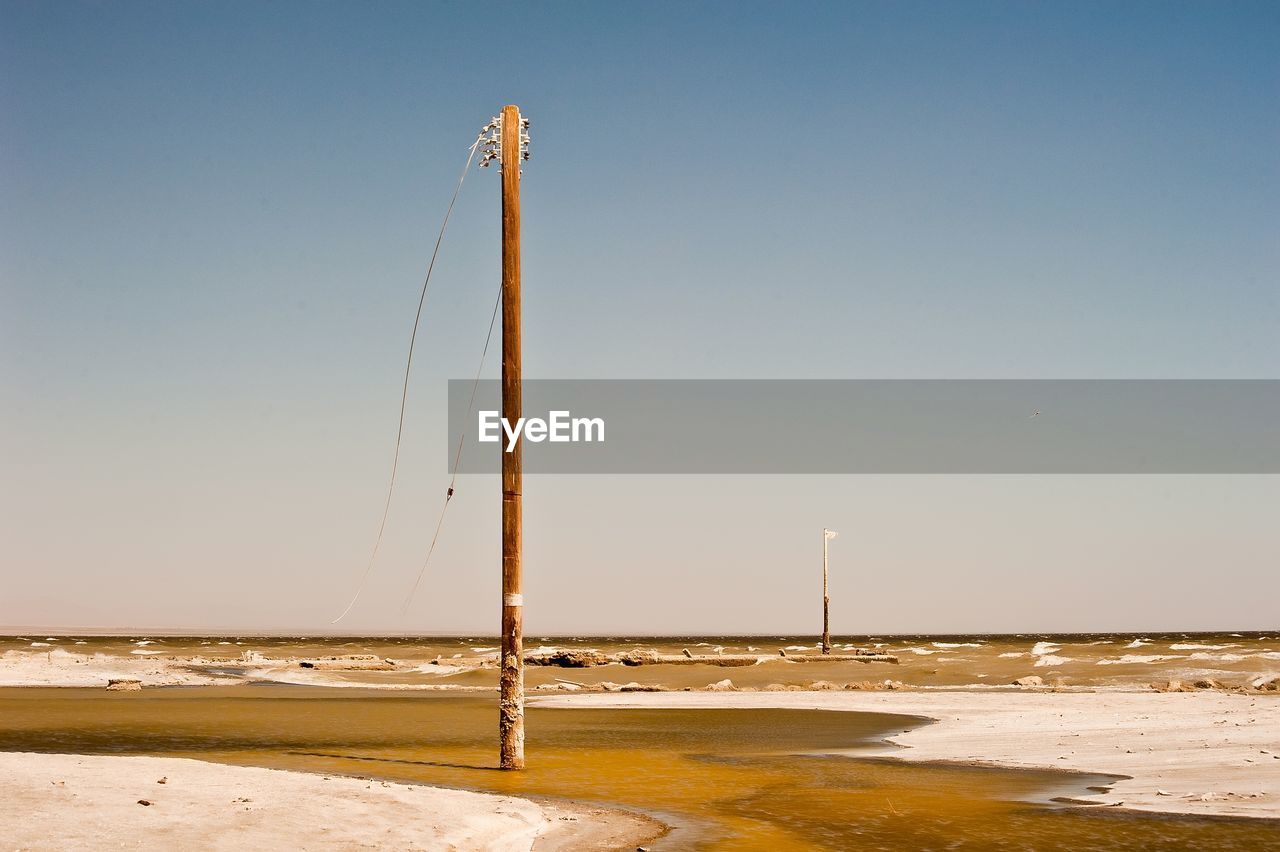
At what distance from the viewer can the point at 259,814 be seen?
12.1m

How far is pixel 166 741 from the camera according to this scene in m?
25.0

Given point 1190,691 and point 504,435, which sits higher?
point 504,435

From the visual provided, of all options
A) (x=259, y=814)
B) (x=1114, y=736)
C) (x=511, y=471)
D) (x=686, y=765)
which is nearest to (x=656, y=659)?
(x=1114, y=736)

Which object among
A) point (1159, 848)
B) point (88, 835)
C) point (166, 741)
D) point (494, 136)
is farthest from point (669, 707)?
point (88, 835)

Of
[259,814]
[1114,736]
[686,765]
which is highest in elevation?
[259,814]

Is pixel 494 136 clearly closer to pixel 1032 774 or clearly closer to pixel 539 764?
pixel 539 764

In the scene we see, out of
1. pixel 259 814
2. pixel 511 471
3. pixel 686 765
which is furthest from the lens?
pixel 686 765

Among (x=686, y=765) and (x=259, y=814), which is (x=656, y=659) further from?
(x=259, y=814)

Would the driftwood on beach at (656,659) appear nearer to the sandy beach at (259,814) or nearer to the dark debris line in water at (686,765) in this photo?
the dark debris line in water at (686,765)

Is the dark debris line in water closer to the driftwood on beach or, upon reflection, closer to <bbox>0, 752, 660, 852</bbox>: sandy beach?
<bbox>0, 752, 660, 852</bbox>: sandy beach

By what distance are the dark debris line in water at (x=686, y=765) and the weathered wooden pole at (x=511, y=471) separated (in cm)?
99

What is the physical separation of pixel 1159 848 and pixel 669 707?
2663cm

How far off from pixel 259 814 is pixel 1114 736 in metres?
19.5

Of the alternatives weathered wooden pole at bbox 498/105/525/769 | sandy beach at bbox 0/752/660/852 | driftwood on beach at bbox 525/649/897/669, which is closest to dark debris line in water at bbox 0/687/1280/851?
weathered wooden pole at bbox 498/105/525/769
